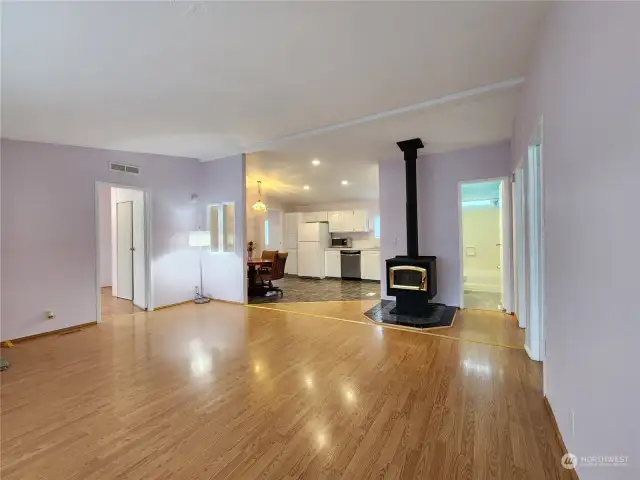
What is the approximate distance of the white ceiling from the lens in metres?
1.93

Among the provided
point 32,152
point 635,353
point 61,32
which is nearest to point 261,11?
point 61,32

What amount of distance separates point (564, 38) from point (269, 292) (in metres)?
5.91

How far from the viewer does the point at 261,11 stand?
190 cm

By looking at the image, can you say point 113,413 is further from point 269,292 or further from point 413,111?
point 269,292

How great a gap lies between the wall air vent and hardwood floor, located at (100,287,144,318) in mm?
2281

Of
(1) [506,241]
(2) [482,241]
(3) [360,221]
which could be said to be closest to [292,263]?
(3) [360,221]

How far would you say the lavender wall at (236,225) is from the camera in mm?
5465

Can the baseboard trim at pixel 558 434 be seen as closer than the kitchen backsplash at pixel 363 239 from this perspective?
Yes

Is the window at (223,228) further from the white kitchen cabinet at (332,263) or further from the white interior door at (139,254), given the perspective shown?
the white kitchen cabinet at (332,263)

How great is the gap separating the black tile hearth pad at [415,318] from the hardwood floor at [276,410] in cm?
52

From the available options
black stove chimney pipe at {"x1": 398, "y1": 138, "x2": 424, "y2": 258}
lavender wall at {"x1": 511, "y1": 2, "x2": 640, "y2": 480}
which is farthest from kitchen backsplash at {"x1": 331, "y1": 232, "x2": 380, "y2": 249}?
lavender wall at {"x1": 511, "y1": 2, "x2": 640, "y2": 480}

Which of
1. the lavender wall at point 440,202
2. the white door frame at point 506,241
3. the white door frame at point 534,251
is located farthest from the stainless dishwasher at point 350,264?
the white door frame at point 534,251

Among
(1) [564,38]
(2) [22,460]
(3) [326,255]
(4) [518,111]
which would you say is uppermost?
(4) [518,111]

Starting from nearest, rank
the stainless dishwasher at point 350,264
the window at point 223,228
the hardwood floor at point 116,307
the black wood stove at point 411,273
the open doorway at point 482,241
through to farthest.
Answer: the black wood stove at point 411,273
the hardwood floor at point 116,307
the window at point 223,228
the open doorway at point 482,241
the stainless dishwasher at point 350,264
